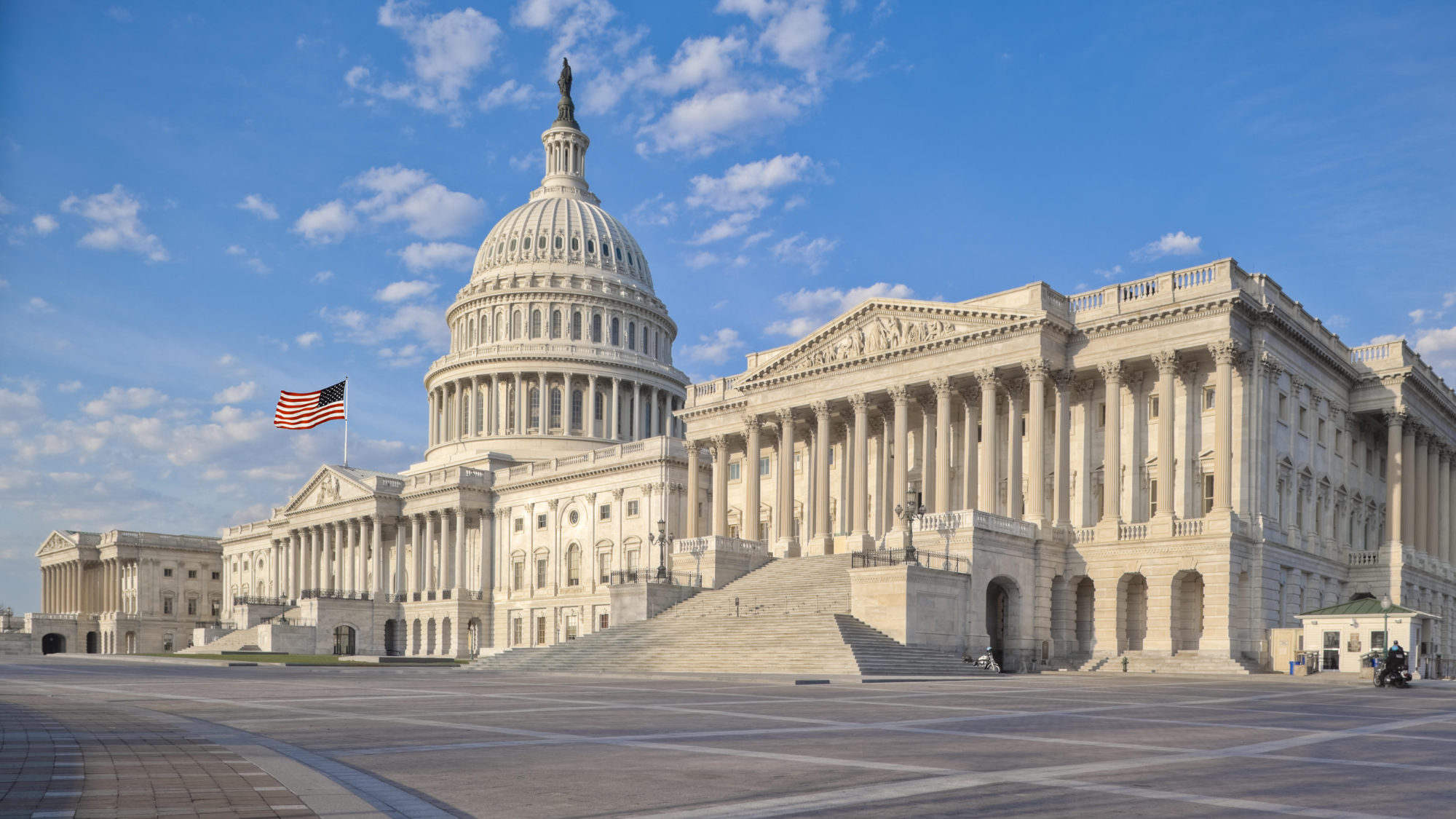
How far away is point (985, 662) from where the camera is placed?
175ft

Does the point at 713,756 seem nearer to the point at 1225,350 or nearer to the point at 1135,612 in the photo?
the point at 1225,350

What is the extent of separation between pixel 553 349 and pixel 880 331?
6523cm

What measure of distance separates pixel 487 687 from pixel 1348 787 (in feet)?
87.8

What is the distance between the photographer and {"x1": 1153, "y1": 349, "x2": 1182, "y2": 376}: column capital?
5897 centimetres

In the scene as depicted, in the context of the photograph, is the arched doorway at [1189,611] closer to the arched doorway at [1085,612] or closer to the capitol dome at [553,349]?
the arched doorway at [1085,612]

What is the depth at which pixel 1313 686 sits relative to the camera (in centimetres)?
4303

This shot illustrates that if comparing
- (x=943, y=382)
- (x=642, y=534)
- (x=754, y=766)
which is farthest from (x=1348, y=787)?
(x=642, y=534)

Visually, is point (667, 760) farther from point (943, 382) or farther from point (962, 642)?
point (943, 382)

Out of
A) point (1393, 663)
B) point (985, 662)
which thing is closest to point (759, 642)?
point (985, 662)

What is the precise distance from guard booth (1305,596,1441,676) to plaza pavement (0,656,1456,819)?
59.1 ft

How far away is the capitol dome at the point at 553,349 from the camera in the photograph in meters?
128

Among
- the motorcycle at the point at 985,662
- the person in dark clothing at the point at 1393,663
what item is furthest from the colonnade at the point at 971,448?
the person in dark clothing at the point at 1393,663

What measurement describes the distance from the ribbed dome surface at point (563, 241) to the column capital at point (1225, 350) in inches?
3503

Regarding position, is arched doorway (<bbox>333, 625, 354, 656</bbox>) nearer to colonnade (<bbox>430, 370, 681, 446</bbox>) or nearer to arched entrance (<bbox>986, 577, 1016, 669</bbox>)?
colonnade (<bbox>430, 370, 681, 446</bbox>)
